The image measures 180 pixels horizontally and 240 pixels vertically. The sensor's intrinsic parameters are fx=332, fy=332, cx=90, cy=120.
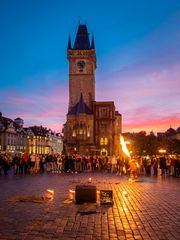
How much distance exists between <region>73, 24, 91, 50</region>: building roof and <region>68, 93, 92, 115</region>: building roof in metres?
16.8

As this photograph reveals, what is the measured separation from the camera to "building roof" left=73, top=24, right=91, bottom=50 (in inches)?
4052

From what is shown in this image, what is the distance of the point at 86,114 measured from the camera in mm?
94562

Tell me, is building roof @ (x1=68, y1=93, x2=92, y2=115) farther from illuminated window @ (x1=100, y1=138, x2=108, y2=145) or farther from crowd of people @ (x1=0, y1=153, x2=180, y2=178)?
crowd of people @ (x1=0, y1=153, x2=180, y2=178)

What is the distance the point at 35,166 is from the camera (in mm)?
34062

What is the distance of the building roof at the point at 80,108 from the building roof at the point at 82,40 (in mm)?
16799

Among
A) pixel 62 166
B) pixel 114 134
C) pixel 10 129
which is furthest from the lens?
pixel 10 129

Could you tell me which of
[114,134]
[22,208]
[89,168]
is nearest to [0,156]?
[89,168]

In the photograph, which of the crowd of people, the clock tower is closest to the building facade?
the clock tower

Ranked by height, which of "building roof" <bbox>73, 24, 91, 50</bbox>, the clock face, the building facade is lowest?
the building facade

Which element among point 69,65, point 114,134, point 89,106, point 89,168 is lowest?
point 89,168

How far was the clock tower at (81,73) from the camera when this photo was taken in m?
98.6

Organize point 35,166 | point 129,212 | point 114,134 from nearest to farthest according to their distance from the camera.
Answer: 1. point 129,212
2. point 35,166
3. point 114,134

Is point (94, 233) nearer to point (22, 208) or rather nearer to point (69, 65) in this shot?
point (22, 208)

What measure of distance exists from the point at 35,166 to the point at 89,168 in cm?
1108
